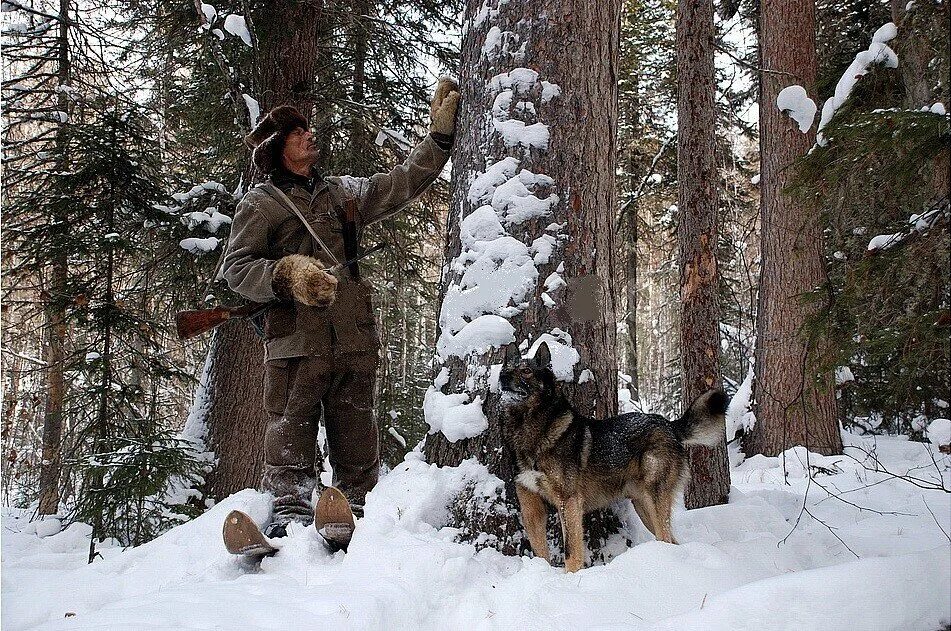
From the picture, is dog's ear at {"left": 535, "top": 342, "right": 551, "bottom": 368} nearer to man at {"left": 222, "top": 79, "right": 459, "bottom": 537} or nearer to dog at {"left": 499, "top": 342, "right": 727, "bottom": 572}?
Answer: dog at {"left": 499, "top": 342, "right": 727, "bottom": 572}

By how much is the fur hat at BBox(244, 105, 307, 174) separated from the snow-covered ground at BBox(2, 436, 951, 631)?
223cm

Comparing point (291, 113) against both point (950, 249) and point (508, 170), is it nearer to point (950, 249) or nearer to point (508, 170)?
point (508, 170)

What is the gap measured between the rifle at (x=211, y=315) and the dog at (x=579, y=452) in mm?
1453

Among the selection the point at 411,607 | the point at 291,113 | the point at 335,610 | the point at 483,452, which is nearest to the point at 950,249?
the point at 483,452

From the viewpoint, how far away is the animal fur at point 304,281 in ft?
11.5

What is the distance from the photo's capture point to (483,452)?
3.44m

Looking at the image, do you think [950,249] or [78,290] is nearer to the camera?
[950,249]

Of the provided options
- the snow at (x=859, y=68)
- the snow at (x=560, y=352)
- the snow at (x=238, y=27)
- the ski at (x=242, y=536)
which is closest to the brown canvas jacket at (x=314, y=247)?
the ski at (x=242, y=536)

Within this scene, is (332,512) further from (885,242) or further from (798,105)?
(798,105)

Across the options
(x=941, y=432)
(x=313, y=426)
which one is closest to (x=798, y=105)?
(x=941, y=432)

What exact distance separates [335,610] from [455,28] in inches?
308

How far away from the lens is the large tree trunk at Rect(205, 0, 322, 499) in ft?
22.7

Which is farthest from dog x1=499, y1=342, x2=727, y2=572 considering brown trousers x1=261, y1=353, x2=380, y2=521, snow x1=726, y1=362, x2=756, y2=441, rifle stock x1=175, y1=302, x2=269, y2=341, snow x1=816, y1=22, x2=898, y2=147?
snow x1=726, y1=362, x2=756, y2=441

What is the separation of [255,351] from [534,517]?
16.4 ft
